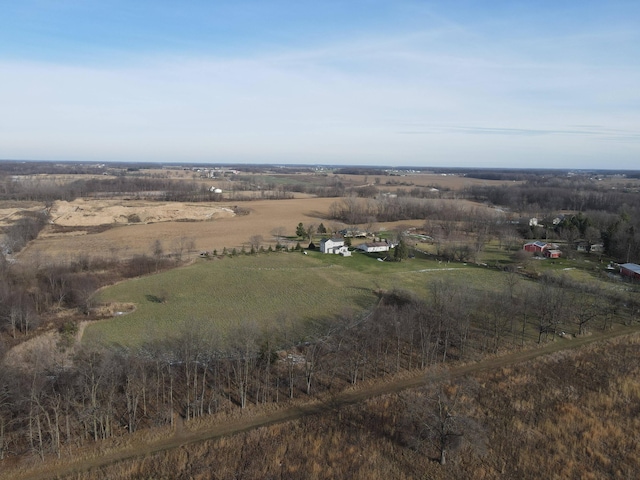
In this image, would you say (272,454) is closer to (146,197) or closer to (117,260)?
(117,260)

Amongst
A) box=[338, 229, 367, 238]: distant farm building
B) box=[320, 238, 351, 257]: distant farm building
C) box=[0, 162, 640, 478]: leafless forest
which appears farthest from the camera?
box=[338, 229, 367, 238]: distant farm building

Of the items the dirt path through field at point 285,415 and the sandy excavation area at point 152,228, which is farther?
the sandy excavation area at point 152,228

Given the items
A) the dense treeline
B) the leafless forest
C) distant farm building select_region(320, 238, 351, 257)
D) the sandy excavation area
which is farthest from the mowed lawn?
the sandy excavation area

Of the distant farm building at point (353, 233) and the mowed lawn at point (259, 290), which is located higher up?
the distant farm building at point (353, 233)

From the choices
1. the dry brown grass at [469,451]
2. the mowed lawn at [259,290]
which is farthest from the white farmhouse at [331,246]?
the dry brown grass at [469,451]

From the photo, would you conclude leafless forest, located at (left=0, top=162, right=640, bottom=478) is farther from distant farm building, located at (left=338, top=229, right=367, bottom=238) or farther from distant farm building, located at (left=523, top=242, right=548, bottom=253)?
distant farm building, located at (left=338, top=229, right=367, bottom=238)

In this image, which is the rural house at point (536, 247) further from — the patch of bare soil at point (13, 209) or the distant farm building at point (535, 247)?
the patch of bare soil at point (13, 209)
